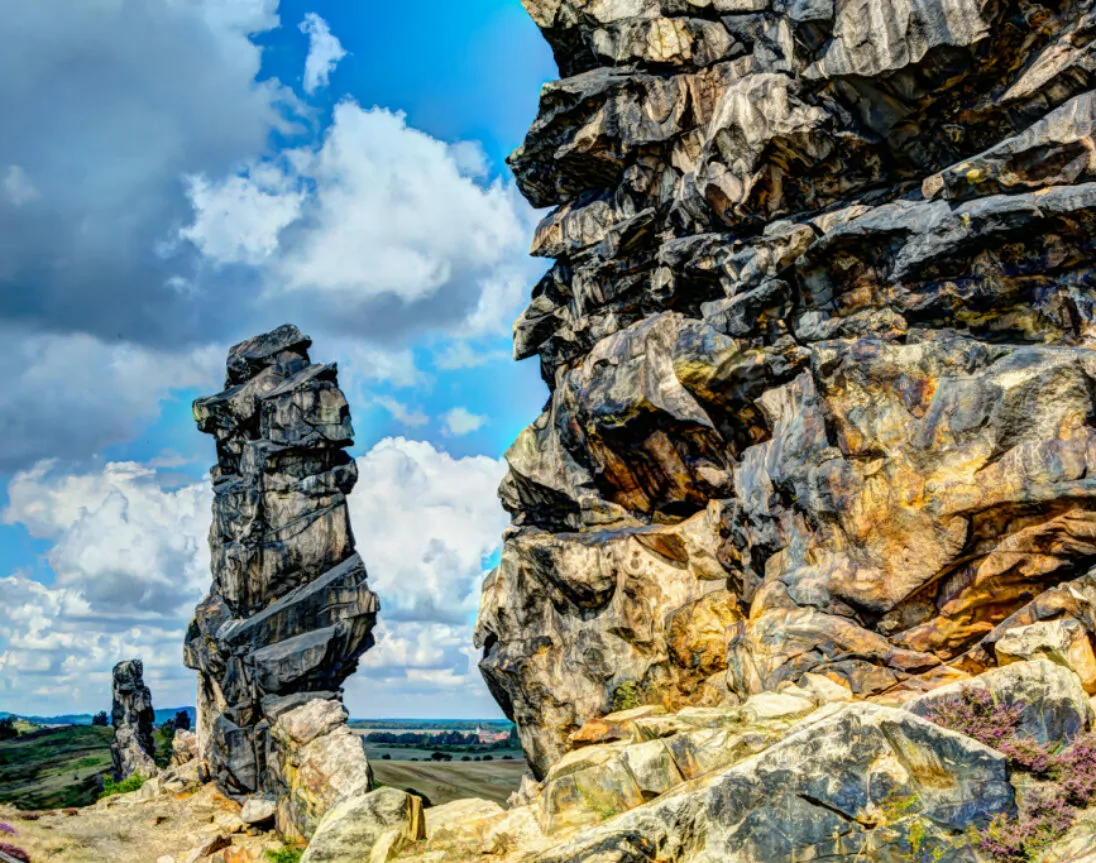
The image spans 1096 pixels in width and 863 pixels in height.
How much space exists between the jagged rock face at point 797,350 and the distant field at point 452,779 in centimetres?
4269

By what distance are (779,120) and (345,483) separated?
151 feet

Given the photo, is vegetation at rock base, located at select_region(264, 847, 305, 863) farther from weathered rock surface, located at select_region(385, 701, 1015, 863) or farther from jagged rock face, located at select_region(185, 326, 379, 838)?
weathered rock surface, located at select_region(385, 701, 1015, 863)

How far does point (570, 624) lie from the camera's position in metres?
54.2

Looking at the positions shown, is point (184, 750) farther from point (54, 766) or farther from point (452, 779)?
point (54, 766)

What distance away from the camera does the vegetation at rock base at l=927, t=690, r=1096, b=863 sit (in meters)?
21.9

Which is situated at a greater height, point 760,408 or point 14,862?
point 760,408

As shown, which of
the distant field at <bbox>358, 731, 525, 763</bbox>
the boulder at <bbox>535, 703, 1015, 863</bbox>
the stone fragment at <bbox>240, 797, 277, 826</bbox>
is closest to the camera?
the boulder at <bbox>535, 703, 1015, 863</bbox>

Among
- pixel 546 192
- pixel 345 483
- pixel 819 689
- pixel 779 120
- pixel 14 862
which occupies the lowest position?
pixel 14 862

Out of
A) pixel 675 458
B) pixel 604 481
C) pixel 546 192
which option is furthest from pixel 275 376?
pixel 675 458

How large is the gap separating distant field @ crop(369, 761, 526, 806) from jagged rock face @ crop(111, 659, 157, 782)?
81.8 feet

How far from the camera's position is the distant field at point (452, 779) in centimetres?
9744

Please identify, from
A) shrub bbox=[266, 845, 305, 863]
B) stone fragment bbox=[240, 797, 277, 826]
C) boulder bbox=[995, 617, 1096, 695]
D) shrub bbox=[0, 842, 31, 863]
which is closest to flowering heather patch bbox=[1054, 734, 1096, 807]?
boulder bbox=[995, 617, 1096, 695]

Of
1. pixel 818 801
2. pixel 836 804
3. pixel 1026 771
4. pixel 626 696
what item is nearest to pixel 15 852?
pixel 626 696

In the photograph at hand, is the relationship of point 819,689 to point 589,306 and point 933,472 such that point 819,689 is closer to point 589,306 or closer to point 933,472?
point 933,472
